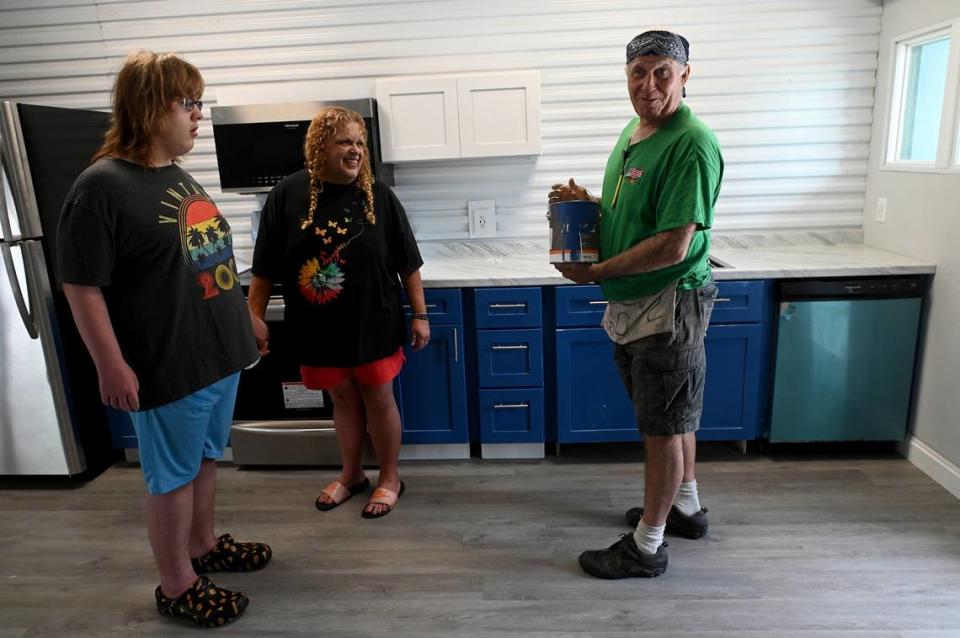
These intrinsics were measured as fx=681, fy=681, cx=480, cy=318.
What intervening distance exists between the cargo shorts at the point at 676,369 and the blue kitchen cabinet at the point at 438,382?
1.08m

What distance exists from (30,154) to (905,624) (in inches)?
144

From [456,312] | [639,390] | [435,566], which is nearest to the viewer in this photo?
[639,390]

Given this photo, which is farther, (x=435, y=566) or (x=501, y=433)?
(x=501, y=433)

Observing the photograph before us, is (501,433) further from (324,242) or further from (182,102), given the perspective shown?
(182,102)

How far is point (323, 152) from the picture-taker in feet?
8.03

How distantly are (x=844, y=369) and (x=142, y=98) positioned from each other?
2.89 m

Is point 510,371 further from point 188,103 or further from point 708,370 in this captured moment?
point 188,103

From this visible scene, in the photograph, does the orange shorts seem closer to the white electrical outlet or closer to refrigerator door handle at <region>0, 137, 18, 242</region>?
the white electrical outlet

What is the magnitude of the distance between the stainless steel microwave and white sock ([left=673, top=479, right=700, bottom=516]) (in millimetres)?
1918

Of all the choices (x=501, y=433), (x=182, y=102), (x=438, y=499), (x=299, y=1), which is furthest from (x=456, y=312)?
(x=299, y=1)

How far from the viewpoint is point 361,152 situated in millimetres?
2479

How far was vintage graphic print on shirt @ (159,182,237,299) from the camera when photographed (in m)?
1.86

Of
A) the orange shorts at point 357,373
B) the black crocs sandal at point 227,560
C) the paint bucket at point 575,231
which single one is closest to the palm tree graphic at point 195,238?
the orange shorts at point 357,373

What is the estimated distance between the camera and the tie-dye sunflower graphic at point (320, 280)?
254 cm
